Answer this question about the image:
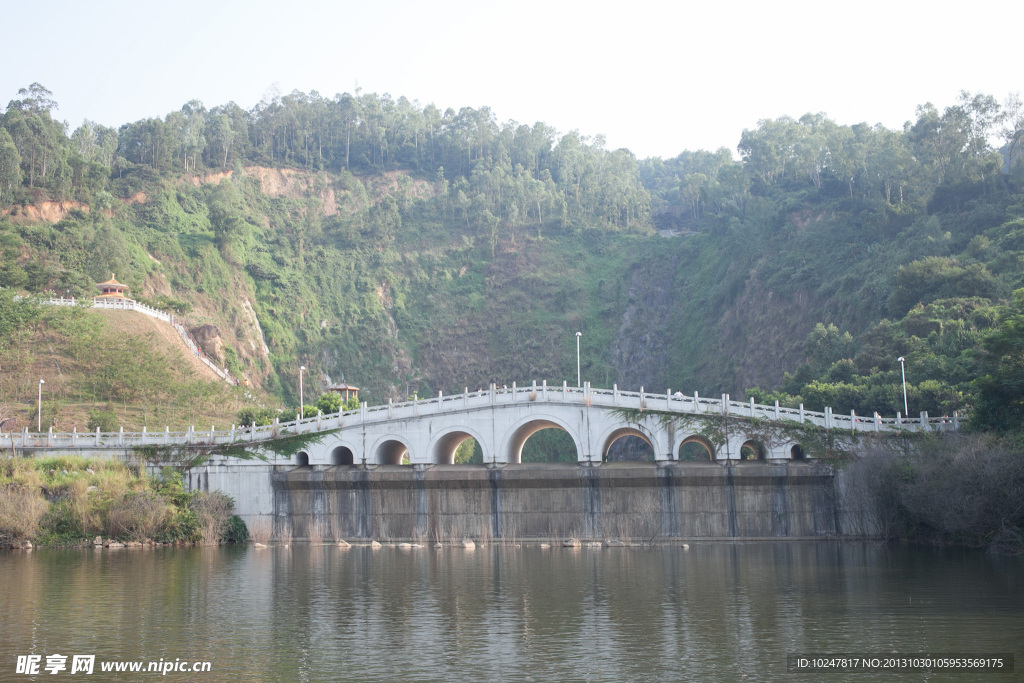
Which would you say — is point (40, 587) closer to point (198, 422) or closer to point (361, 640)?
point (361, 640)

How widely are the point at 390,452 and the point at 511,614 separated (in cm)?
2729

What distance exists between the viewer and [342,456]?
48.8 m

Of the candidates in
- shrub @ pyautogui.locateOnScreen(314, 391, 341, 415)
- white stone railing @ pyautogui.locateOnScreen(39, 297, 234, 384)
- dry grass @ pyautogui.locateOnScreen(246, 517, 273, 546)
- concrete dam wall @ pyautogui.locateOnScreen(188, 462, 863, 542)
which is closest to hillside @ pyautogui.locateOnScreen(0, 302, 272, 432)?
white stone railing @ pyautogui.locateOnScreen(39, 297, 234, 384)

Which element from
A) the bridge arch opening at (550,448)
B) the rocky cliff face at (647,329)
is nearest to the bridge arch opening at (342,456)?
the bridge arch opening at (550,448)

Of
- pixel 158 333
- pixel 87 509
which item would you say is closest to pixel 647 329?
pixel 158 333

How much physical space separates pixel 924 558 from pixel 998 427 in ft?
24.1

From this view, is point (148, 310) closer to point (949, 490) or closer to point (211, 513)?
point (211, 513)

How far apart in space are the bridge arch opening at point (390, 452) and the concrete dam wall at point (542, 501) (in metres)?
1.40

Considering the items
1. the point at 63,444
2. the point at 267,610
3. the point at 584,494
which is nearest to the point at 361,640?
the point at 267,610

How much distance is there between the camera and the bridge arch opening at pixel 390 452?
158ft

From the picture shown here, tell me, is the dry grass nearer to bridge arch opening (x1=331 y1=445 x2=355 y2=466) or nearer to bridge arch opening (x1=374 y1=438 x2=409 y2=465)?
bridge arch opening (x1=331 y1=445 x2=355 y2=466)

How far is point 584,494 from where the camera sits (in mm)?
44625

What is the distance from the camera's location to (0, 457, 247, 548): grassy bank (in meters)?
39.0

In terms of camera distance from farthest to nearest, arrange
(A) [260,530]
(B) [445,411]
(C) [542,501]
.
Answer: (B) [445,411] < (A) [260,530] < (C) [542,501]
